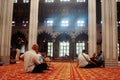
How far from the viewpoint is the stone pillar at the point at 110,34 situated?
1063 cm

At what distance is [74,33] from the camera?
28109mm

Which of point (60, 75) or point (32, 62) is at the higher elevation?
point (32, 62)

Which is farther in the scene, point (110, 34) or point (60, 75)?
point (110, 34)

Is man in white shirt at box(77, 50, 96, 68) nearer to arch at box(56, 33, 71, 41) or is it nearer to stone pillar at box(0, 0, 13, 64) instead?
stone pillar at box(0, 0, 13, 64)

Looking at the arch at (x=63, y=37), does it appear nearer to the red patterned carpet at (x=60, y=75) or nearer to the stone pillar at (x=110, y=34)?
the stone pillar at (x=110, y=34)

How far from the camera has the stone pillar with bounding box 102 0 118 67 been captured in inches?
419

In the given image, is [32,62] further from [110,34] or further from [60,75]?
[110,34]

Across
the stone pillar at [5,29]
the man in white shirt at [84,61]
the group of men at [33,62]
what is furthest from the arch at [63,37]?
the group of men at [33,62]

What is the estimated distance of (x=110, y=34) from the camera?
1080 cm

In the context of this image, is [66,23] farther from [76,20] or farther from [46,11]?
[46,11]

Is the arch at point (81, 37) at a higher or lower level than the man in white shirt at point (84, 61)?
higher

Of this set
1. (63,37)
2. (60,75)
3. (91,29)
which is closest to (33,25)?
(91,29)

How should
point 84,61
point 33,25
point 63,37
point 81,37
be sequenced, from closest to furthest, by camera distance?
point 84,61 < point 33,25 < point 81,37 < point 63,37

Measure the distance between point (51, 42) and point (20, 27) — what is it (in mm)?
4531
